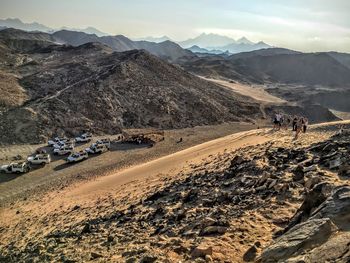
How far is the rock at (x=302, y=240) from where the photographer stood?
408 inches

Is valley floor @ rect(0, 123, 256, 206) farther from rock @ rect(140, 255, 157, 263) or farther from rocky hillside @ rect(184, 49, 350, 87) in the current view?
rocky hillside @ rect(184, 49, 350, 87)

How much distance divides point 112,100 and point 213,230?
4853cm

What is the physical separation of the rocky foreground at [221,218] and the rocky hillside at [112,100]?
89.1ft

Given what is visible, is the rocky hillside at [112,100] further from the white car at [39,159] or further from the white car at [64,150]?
the white car at [39,159]

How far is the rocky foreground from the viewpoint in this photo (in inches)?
445

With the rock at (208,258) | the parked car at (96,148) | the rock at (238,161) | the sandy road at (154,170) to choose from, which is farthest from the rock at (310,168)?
the parked car at (96,148)

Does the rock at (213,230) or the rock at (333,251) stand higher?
the rock at (333,251)

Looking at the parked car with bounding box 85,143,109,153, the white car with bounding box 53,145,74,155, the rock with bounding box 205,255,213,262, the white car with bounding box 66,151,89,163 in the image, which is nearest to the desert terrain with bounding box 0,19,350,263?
the rock with bounding box 205,255,213,262

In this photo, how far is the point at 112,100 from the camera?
202 ft

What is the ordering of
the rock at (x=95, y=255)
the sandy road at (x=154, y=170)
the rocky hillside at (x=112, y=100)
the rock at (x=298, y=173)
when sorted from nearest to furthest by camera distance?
the rock at (x=95, y=255) < the rock at (x=298, y=173) < the sandy road at (x=154, y=170) < the rocky hillside at (x=112, y=100)

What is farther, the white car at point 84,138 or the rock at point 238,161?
the white car at point 84,138

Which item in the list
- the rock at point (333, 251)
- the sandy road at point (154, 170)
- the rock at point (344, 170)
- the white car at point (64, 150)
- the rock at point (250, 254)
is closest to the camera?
the rock at point (333, 251)

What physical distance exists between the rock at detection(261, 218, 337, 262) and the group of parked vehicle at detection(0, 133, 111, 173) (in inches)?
1220

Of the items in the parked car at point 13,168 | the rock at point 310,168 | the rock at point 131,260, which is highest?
the rock at point 310,168
